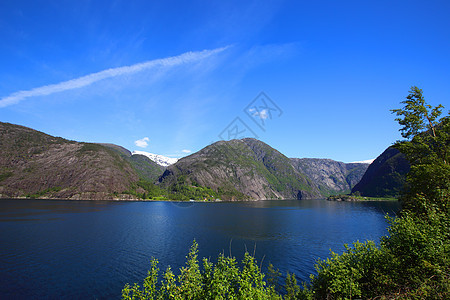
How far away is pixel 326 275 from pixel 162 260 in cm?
3769

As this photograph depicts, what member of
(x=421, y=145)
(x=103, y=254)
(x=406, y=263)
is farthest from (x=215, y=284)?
(x=103, y=254)

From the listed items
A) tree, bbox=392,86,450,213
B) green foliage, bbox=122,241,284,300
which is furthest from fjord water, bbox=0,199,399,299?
green foliage, bbox=122,241,284,300

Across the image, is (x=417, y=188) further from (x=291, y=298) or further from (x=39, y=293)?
(x=39, y=293)

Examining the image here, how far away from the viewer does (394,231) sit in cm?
1934

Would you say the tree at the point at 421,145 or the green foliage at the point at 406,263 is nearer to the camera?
the green foliage at the point at 406,263

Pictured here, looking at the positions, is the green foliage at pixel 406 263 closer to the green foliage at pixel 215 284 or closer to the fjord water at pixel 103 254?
the green foliage at pixel 215 284

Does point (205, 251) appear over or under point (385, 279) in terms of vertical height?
under

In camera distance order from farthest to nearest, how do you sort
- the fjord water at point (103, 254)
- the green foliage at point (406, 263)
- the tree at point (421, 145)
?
1. the fjord water at point (103, 254)
2. the tree at point (421, 145)
3. the green foliage at point (406, 263)

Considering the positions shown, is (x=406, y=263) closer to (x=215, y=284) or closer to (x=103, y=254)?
(x=215, y=284)

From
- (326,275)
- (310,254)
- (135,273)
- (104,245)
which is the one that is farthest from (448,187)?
(104,245)

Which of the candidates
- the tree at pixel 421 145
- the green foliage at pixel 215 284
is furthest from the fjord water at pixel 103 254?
the green foliage at pixel 215 284

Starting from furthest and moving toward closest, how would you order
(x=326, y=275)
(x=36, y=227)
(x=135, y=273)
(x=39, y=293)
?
(x=36, y=227), (x=135, y=273), (x=39, y=293), (x=326, y=275)

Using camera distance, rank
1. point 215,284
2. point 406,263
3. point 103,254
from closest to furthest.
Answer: point 215,284, point 406,263, point 103,254

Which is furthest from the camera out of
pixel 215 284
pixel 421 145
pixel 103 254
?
pixel 103 254
